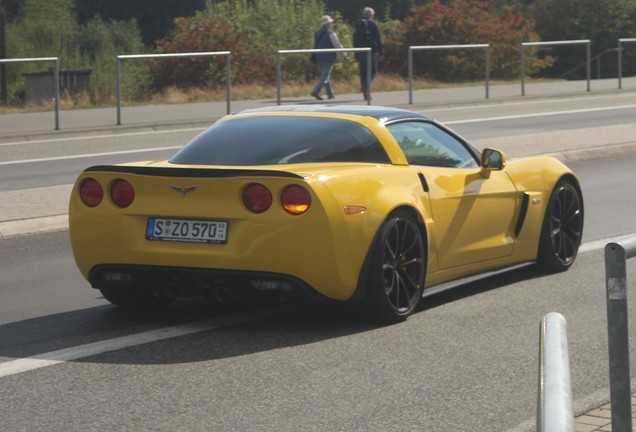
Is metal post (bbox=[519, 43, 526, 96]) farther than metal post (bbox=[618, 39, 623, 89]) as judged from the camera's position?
No

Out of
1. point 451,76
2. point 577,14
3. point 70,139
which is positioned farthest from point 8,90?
point 577,14

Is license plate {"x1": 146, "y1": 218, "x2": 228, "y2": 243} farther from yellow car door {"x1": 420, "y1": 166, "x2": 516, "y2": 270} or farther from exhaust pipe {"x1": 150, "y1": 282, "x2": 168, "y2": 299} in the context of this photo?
yellow car door {"x1": 420, "y1": 166, "x2": 516, "y2": 270}

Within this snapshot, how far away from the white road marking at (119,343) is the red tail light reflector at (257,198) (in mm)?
792

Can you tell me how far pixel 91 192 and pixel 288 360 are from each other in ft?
5.53

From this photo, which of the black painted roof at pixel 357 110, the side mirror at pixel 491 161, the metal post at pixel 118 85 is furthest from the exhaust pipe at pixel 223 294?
the metal post at pixel 118 85

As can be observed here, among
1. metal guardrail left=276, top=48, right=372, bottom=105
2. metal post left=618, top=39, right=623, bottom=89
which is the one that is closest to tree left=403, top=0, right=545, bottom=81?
metal post left=618, top=39, right=623, bottom=89

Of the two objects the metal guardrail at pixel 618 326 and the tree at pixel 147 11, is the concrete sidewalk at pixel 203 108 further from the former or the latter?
the tree at pixel 147 11

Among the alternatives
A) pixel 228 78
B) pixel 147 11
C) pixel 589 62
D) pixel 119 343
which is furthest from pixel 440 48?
pixel 147 11

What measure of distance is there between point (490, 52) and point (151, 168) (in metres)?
24.8

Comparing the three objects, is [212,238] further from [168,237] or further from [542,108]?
[542,108]

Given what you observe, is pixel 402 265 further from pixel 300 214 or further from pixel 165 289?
pixel 165 289

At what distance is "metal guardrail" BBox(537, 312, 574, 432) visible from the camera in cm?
272

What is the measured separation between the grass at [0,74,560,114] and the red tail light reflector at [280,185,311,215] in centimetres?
1785

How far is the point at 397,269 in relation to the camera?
8.19 metres
